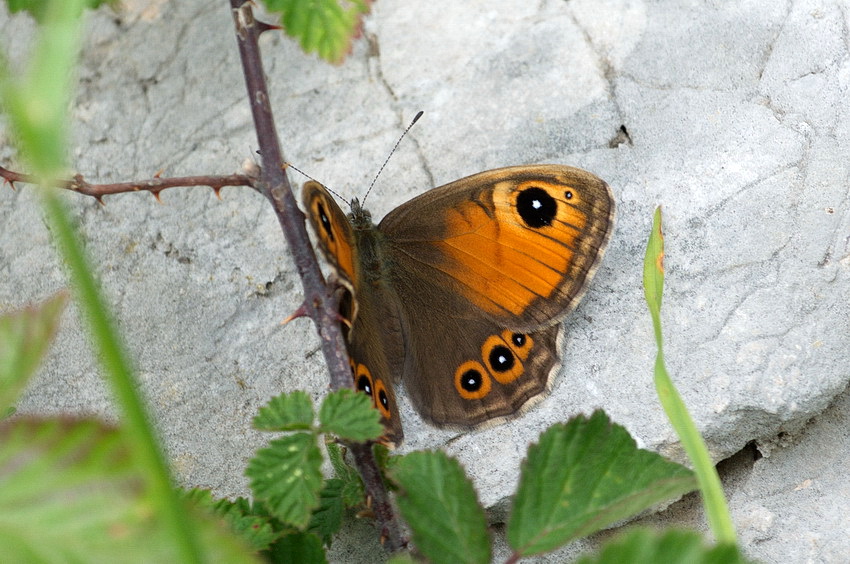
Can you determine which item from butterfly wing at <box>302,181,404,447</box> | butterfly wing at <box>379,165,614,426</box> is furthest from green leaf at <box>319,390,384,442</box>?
butterfly wing at <box>379,165,614,426</box>

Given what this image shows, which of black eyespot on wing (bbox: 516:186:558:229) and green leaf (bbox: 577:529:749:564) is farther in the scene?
black eyespot on wing (bbox: 516:186:558:229)

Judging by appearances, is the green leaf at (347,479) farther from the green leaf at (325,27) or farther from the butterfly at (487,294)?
the green leaf at (325,27)

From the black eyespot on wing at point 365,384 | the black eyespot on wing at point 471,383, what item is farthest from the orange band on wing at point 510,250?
the black eyespot on wing at point 365,384

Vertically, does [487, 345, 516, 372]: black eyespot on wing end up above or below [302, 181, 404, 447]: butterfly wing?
below

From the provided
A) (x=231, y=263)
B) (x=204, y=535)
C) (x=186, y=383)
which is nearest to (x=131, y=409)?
(x=204, y=535)

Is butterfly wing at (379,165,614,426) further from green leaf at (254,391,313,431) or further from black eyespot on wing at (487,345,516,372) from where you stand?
green leaf at (254,391,313,431)
